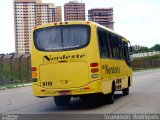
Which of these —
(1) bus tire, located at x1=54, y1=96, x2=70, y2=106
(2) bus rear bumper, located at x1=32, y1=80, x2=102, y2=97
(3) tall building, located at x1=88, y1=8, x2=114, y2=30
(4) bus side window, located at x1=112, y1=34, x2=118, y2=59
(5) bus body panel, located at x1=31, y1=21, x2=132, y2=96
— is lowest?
(1) bus tire, located at x1=54, y1=96, x2=70, y2=106

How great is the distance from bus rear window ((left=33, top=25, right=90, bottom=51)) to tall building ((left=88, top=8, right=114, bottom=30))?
4270cm

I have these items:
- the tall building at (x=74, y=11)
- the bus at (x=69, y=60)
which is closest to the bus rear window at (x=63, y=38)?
the bus at (x=69, y=60)

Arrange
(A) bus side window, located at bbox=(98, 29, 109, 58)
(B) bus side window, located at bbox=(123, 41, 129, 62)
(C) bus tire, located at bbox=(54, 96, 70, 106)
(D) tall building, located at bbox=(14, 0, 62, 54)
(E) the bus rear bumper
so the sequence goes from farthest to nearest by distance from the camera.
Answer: (D) tall building, located at bbox=(14, 0, 62, 54)
(B) bus side window, located at bbox=(123, 41, 129, 62)
(C) bus tire, located at bbox=(54, 96, 70, 106)
(A) bus side window, located at bbox=(98, 29, 109, 58)
(E) the bus rear bumper

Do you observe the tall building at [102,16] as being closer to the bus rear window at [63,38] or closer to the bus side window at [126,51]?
the bus side window at [126,51]

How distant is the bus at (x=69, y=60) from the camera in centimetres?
1577

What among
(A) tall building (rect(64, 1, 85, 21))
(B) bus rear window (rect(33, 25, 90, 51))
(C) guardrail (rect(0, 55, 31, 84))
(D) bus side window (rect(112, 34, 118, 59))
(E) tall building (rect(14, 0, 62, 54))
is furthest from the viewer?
(E) tall building (rect(14, 0, 62, 54))

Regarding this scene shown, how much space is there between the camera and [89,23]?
635 inches

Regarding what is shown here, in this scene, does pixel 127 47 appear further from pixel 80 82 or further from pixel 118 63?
pixel 80 82

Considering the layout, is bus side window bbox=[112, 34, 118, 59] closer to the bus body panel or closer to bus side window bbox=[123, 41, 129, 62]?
bus side window bbox=[123, 41, 129, 62]

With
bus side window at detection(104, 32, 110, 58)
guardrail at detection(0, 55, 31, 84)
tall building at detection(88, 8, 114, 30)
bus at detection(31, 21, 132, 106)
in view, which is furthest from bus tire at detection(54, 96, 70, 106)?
tall building at detection(88, 8, 114, 30)

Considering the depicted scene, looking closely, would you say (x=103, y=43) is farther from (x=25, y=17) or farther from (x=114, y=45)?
(x=25, y=17)

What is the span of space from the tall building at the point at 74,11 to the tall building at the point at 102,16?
190 centimetres

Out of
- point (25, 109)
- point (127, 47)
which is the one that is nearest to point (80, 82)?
point (25, 109)

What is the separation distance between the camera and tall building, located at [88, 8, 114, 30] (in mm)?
61125
